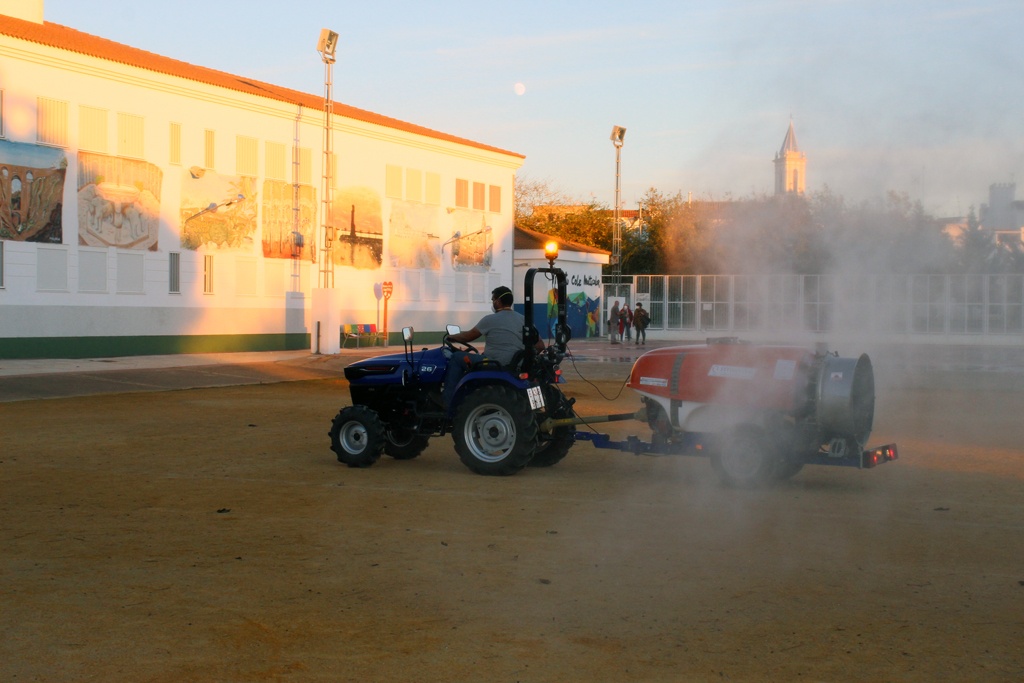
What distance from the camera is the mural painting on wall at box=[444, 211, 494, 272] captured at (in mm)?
48812

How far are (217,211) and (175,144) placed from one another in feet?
8.87

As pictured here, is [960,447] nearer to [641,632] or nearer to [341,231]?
[641,632]

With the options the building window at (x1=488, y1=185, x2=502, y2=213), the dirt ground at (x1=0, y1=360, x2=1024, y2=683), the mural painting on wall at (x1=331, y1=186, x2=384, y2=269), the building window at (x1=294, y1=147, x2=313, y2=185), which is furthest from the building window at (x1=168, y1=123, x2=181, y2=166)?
the dirt ground at (x1=0, y1=360, x2=1024, y2=683)

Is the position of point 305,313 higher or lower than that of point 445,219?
lower

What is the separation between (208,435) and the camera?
1480cm

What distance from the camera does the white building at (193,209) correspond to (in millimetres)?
29969

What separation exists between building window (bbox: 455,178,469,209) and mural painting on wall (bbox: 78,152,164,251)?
56.8 ft

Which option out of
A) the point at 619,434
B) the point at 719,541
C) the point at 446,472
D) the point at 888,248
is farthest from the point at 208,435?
the point at 888,248

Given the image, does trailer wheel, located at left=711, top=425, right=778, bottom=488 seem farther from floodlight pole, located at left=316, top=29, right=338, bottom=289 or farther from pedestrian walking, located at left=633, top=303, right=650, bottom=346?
pedestrian walking, located at left=633, top=303, right=650, bottom=346

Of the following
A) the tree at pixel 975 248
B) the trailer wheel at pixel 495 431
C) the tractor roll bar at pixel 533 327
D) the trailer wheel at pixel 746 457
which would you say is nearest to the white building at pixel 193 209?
the trailer wheel at pixel 495 431

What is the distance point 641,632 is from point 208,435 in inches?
405

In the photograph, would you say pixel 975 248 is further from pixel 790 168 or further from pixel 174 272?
pixel 174 272

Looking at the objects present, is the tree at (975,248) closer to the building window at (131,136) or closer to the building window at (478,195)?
the building window at (131,136)

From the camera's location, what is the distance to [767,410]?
1008cm
